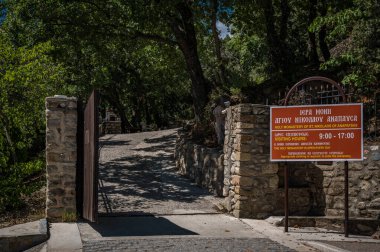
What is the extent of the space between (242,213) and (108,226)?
2.65 m

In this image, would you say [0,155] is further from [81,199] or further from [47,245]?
[47,245]

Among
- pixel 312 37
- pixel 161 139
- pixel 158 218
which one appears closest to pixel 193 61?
pixel 312 37

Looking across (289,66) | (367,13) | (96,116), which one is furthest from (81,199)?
(289,66)

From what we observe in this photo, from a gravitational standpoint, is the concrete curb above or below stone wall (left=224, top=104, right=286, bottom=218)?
below

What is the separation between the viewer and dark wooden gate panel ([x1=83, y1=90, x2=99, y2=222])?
25.5 ft

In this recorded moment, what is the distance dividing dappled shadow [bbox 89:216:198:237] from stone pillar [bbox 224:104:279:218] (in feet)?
5.13

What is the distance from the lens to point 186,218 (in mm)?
8930

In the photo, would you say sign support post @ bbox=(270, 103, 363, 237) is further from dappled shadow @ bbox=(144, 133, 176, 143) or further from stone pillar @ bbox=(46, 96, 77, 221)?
dappled shadow @ bbox=(144, 133, 176, 143)

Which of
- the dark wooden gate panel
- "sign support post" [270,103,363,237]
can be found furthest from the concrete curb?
"sign support post" [270,103,363,237]

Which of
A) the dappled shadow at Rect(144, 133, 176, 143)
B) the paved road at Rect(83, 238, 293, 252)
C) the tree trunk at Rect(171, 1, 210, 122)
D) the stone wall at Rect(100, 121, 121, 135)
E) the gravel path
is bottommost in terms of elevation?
the paved road at Rect(83, 238, 293, 252)

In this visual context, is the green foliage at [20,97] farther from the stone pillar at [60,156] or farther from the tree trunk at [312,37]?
the tree trunk at [312,37]

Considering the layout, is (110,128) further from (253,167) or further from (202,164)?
(253,167)

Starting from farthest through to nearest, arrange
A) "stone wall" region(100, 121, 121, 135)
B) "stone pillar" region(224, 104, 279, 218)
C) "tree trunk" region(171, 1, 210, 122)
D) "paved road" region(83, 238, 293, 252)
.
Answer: "stone wall" region(100, 121, 121, 135), "tree trunk" region(171, 1, 210, 122), "stone pillar" region(224, 104, 279, 218), "paved road" region(83, 238, 293, 252)

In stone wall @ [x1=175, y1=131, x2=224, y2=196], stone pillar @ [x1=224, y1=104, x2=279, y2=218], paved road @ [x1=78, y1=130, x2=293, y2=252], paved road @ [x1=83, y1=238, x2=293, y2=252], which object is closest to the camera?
paved road @ [x1=83, y1=238, x2=293, y2=252]
